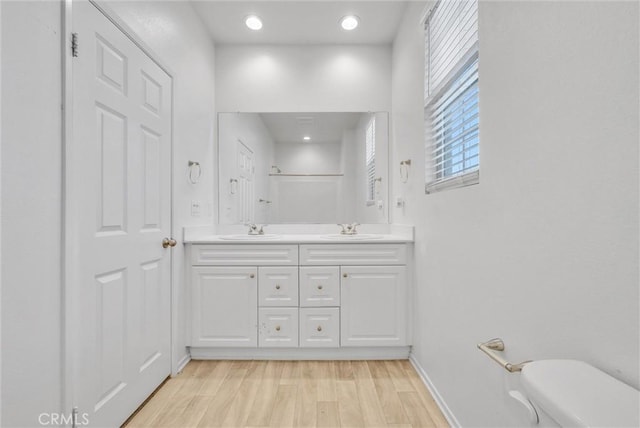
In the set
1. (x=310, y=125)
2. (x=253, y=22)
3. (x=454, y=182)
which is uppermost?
(x=253, y=22)

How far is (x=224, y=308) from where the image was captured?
83.9 inches

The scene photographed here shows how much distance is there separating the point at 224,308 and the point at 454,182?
5.37 ft

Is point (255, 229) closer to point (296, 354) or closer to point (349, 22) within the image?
point (296, 354)

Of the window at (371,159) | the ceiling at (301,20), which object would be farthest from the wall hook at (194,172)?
the window at (371,159)

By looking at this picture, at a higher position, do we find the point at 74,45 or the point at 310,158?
the point at 74,45

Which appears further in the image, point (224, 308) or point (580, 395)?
point (224, 308)

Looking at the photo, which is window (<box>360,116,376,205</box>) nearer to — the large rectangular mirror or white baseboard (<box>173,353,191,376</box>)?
the large rectangular mirror

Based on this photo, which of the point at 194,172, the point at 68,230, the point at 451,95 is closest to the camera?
the point at 68,230

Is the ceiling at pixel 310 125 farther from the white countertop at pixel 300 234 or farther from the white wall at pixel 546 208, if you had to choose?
the white wall at pixel 546 208

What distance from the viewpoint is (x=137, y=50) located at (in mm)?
1566

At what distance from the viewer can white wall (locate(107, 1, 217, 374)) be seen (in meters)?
1.72

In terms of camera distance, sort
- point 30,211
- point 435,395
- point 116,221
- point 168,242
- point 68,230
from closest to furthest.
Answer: point 30,211 → point 68,230 → point 116,221 → point 435,395 → point 168,242

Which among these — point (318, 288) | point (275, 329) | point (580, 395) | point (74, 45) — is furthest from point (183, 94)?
point (580, 395)

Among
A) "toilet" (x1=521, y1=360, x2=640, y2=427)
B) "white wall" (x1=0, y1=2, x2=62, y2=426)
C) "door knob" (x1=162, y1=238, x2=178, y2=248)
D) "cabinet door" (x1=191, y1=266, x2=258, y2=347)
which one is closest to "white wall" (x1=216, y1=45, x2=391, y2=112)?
"door knob" (x1=162, y1=238, x2=178, y2=248)
